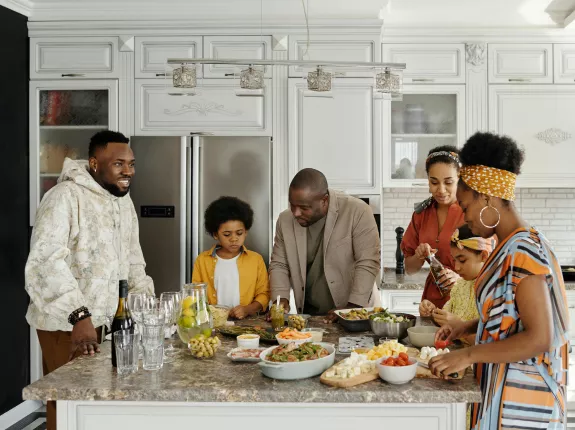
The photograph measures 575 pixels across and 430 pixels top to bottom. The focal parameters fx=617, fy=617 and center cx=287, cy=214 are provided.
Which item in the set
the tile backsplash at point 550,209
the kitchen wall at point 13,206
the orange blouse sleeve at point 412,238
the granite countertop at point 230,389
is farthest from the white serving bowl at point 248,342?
the tile backsplash at point 550,209

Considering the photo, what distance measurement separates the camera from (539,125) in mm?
4562

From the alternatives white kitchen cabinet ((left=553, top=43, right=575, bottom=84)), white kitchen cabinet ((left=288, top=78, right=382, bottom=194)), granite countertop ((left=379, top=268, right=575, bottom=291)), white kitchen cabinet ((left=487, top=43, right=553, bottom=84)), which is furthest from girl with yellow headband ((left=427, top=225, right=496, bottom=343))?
white kitchen cabinet ((left=553, top=43, right=575, bottom=84))

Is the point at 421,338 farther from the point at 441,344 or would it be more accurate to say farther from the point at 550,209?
the point at 550,209

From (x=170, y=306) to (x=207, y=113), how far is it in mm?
2474

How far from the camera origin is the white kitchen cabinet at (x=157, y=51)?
4379mm

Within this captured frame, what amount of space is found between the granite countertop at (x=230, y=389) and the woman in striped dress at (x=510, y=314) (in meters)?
0.08

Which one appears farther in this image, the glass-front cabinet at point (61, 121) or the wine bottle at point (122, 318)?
the glass-front cabinet at point (61, 121)

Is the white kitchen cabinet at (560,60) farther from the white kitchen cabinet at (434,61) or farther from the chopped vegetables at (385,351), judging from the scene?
the chopped vegetables at (385,351)

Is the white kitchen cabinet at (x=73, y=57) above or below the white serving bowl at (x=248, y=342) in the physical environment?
above

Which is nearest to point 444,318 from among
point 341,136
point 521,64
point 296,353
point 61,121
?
point 296,353

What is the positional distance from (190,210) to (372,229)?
156 cm

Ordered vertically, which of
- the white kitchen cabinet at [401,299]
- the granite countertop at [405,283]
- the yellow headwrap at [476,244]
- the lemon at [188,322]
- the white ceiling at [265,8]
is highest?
the white ceiling at [265,8]

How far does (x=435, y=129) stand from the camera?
4625 millimetres

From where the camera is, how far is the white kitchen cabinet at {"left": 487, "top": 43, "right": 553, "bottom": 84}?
180 inches
